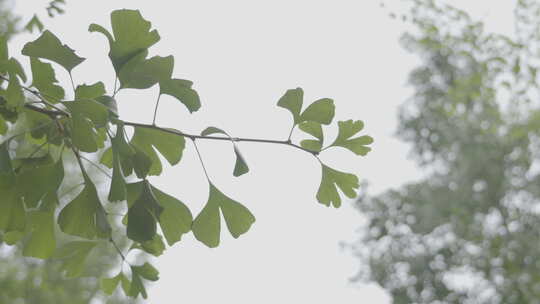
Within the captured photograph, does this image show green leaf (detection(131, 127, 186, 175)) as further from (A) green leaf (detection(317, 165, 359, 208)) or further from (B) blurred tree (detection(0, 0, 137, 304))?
(B) blurred tree (detection(0, 0, 137, 304))

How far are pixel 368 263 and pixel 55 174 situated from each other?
A: 6.32 metres

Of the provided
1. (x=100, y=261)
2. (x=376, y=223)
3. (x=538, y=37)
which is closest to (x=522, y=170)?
(x=376, y=223)

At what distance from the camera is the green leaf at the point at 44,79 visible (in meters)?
0.58

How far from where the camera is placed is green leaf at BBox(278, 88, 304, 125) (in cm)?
60

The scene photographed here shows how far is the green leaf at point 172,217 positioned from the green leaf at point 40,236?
3.7 inches

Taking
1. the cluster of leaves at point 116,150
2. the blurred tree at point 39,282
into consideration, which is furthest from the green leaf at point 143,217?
the blurred tree at point 39,282

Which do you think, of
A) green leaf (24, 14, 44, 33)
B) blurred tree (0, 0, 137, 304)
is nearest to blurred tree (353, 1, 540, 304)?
blurred tree (0, 0, 137, 304)

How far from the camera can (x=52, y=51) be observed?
0.56m

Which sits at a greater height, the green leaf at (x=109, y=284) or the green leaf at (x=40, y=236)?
the green leaf at (x=109, y=284)

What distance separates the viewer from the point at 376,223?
6.67 m

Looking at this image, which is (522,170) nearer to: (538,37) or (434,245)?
(434,245)

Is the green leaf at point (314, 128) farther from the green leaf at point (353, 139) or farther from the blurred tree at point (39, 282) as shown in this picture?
the blurred tree at point (39, 282)

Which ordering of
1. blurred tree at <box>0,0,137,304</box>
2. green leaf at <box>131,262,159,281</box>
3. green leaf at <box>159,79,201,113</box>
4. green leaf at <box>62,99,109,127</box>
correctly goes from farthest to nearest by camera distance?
1. blurred tree at <box>0,0,137,304</box>
2. green leaf at <box>131,262,159,281</box>
3. green leaf at <box>159,79,201,113</box>
4. green leaf at <box>62,99,109,127</box>

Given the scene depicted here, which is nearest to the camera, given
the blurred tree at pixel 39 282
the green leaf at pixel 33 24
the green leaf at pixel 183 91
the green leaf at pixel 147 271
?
the green leaf at pixel 183 91
